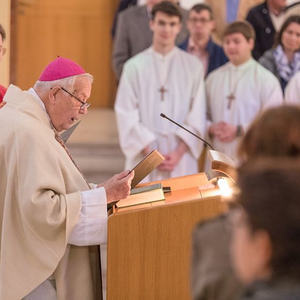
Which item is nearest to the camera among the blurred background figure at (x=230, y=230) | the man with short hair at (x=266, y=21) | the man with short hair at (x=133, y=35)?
the blurred background figure at (x=230, y=230)

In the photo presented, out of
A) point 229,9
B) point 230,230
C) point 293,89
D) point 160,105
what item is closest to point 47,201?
point 230,230

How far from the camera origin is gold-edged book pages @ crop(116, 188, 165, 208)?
11.5ft

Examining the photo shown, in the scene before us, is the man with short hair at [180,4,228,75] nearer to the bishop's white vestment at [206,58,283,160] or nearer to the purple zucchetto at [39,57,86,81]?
the bishop's white vestment at [206,58,283,160]

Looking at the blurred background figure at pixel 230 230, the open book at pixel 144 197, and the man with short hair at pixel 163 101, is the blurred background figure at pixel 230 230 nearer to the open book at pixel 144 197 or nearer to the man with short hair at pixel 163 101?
the open book at pixel 144 197

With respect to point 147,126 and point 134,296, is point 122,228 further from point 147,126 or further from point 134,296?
point 147,126

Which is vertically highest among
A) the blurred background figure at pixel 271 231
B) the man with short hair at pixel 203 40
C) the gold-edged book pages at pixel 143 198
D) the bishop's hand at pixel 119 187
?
the man with short hair at pixel 203 40

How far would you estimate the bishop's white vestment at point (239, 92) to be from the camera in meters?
7.21

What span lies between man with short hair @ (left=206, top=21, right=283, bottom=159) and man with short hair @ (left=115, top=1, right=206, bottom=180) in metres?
0.20

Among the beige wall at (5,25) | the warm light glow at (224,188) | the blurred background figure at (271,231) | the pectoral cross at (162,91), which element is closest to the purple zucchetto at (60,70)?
the warm light glow at (224,188)

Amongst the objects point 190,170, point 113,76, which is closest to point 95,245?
point 190,170

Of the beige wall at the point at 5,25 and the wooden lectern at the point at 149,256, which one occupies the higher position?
the beige wall at the point at 5,25

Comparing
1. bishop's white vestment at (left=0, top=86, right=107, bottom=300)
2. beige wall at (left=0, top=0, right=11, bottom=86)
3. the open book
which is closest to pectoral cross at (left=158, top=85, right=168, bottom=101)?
beige wall at (left=0, top=0, right=11, bottom=86)

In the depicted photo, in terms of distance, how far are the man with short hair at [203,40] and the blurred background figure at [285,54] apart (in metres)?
0.43

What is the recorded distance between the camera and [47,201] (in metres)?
3.38
